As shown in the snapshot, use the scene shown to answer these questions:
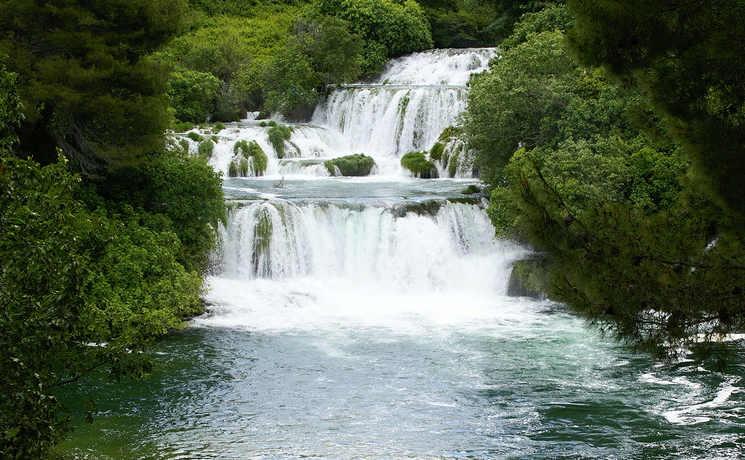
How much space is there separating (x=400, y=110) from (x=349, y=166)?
15.4 feet

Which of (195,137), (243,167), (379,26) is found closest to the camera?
(243,167)

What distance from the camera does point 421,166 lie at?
2655 cm

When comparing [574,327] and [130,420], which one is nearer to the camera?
[130,420]

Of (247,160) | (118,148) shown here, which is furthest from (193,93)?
(118,148)

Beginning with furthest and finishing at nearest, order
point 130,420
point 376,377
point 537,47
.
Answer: point 537,47, point 376,377, point 130,420

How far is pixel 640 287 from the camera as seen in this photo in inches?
245

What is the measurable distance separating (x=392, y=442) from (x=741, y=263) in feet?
15.6

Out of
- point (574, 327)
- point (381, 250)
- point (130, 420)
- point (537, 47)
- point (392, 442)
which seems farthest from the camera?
point (537, 47)

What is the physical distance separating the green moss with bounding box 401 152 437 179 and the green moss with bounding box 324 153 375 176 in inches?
59.0

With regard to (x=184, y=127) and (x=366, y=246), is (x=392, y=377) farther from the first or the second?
(x=184, y=127)

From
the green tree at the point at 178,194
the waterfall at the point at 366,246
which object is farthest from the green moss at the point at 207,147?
the green tree at the point at 178,194

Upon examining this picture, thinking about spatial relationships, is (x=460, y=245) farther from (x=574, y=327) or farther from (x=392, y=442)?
(x=392, y=442)

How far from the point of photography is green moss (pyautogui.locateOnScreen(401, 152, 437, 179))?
86.9 ft

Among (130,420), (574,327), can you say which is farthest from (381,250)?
(130,420)
